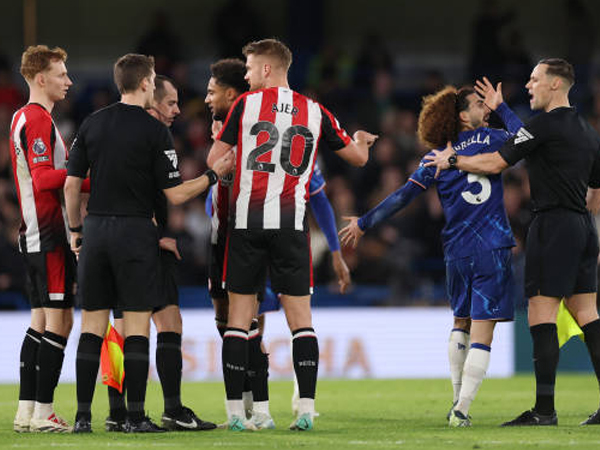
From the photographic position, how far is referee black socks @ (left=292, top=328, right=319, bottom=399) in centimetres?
679

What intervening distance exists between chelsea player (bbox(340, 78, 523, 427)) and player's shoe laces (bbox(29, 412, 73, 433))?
7.32ft

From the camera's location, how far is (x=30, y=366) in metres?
7.31

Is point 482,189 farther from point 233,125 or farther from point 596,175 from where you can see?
point 233,125

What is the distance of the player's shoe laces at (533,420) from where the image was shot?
23.3 ft

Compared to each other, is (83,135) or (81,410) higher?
(83,135)

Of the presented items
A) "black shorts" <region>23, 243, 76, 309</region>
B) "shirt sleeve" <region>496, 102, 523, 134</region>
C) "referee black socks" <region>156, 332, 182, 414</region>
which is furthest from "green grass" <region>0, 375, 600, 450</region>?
"shirt sleeve" <region>496, 102, 523, 134</region>

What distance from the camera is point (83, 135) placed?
6.80m

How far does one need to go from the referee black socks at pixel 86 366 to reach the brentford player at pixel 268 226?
774mm

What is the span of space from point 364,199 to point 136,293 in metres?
8.57

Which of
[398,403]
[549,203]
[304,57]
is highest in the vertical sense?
[304,57]

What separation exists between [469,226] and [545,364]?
100 cm

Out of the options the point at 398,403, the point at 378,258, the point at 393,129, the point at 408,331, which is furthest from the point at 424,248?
the point at 398,403

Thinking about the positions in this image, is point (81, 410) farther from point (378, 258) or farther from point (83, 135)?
point (378, 258)

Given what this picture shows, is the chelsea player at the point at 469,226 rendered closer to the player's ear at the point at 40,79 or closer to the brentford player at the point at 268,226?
the brentford player at the point at 268,226
